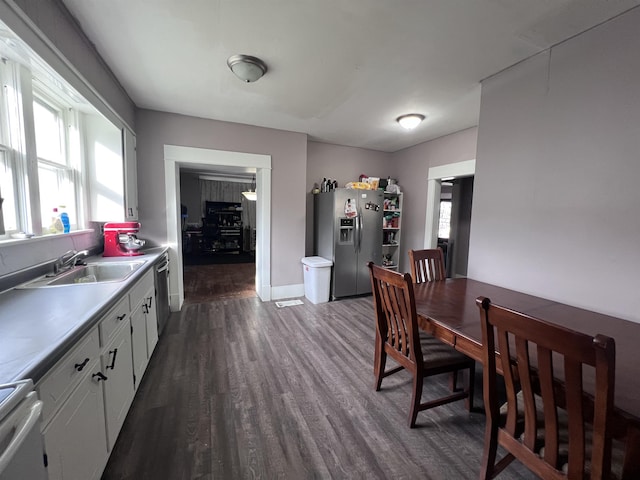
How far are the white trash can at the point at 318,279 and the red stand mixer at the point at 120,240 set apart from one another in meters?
2.21

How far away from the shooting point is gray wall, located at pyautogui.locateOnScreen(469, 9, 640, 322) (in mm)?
1625

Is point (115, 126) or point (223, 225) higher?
point (115, 126)

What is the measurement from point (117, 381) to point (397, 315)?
1700mm

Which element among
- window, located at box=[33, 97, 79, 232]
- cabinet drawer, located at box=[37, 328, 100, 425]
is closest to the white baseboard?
window, located at box=[33, 97, 79, 232]

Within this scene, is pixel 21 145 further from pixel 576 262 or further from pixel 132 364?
pixel 576 262

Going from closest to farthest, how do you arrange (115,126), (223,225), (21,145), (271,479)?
(271,479)
(21,145)
(115,126)
(223,225)

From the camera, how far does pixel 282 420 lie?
1.73 m

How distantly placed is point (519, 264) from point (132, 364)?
299 centimetres

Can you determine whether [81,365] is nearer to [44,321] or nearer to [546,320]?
[44,321]

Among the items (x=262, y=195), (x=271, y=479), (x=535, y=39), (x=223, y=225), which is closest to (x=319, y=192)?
(x=262, y=195)

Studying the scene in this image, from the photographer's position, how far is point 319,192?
451 centimetres

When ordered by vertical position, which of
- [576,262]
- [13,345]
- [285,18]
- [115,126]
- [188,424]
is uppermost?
[285,18]

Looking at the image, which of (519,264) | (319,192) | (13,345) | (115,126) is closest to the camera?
(13,345)

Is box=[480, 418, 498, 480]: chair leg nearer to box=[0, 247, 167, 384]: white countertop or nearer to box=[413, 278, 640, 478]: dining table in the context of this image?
box=[413, 278, 640, 478]: dining table
